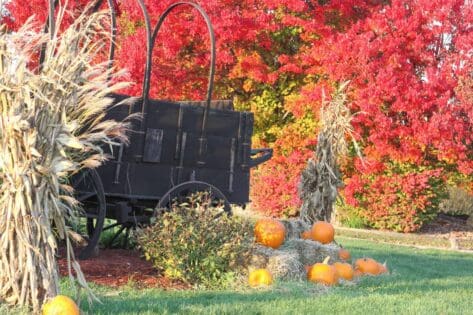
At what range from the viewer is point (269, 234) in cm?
773

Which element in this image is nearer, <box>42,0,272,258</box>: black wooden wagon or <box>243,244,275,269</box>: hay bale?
<box>243,244,275,269</box>: hay bale

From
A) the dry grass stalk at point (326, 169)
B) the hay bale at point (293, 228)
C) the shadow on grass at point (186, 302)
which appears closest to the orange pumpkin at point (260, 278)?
the shadow on grass at point (186, 302)

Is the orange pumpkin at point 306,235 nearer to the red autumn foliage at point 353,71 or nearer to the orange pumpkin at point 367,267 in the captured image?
the orange pumpkin at point 367,267

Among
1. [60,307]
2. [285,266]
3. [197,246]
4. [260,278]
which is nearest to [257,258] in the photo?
[285,266]

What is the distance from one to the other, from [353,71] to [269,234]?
29.7ft

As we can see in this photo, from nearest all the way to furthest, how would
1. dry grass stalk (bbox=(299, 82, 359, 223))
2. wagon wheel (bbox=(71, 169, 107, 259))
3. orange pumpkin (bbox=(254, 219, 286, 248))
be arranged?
wagon wheel (bbox=(71, 169, 107, 259)), orange pumpkin (bbox=(254, 219, 286, 248)), dry grass stalk (bbox=(299, 82, 359, 223))

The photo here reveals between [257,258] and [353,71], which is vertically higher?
[353,71]

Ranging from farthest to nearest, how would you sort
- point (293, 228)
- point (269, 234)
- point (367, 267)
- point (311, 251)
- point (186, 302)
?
1. point (293, 228)
2. point (367, 267)
3. point (311, 251)
4. point (269, 234)
5. point (186, 302)

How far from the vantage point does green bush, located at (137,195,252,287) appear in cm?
700

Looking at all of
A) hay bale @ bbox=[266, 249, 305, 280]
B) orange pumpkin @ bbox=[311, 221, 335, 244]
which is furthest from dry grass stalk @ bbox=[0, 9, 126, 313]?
orange pumpkin @ bbox=[311, 221, 335, 244]

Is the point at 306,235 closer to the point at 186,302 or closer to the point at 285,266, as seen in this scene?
the point at 285,266

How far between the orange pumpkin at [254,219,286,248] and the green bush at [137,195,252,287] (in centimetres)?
38

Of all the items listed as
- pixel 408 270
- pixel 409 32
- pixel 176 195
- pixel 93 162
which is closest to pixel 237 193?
pixel 176 195

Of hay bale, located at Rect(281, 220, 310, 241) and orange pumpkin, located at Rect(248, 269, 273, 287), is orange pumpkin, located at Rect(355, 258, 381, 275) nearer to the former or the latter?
hay bale, located at Rect(281, 220, 310, 241)
